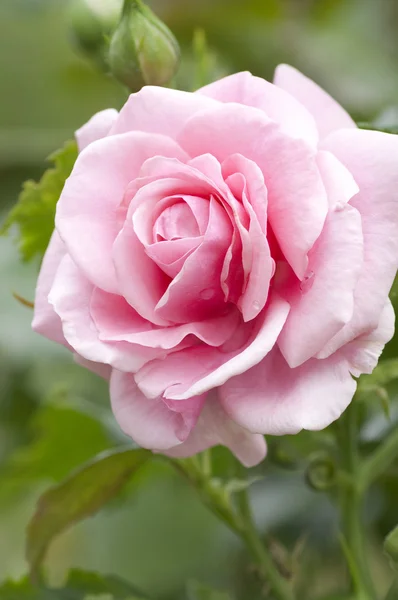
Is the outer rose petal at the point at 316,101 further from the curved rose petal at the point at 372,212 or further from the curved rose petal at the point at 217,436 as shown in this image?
the curved rose petal at the point at 217,436

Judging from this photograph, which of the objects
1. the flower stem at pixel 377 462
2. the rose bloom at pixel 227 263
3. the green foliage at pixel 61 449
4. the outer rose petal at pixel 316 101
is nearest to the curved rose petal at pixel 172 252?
the rose bloom at pixel 227 263

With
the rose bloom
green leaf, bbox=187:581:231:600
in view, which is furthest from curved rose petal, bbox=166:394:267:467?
green leaf, bbox=187:581:231:600

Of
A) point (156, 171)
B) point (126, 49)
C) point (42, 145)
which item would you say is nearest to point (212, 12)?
point (42, 145)

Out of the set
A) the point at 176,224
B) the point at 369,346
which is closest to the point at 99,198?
the point at 176,224

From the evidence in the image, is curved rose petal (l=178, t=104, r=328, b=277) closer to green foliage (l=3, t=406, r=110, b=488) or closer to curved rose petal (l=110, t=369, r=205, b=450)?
curved rose petal (l=110, t=369, r=205, b=450)

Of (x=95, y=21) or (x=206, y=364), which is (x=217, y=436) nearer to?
(x=206, y=364)

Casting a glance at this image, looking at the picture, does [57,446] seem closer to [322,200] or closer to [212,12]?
[322,200]
